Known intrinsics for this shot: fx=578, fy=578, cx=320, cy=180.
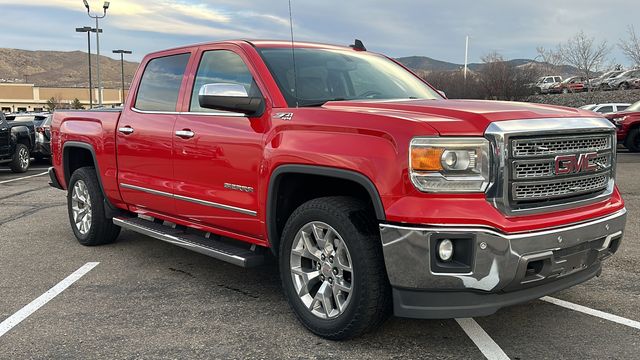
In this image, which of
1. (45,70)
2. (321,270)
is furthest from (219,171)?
(45,70)

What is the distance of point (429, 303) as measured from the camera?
3.14 meters

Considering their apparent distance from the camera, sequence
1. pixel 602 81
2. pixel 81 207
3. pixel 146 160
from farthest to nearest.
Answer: pixel 602 81, pixel 81 207, pixel 146 160

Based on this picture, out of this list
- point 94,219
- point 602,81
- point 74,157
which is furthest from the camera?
point 602,81

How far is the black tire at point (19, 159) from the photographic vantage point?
14.0 m

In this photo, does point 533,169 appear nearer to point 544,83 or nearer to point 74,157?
point 74,157

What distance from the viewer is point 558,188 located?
10.9ft

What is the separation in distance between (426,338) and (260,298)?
4.55ft

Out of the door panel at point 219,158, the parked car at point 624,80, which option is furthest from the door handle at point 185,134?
the parked car at point 624,80

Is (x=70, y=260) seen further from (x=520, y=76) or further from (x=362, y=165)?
(x=520, y=76)

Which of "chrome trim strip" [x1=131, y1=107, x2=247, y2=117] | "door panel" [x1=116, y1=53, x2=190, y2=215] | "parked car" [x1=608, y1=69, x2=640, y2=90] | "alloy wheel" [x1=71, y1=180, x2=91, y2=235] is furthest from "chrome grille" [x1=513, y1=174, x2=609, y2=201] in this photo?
"parked car" [x1=608, y1=69, x2=640, y2=90]

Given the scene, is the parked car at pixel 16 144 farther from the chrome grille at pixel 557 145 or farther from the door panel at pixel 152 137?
the chrome grille at pixel 557 145

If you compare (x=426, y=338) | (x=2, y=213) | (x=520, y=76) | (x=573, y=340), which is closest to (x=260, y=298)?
(x=426, y=338)

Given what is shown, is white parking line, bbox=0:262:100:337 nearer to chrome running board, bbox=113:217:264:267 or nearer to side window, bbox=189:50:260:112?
chrome running board, bbox=113:217:264:267

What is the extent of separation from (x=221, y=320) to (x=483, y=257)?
192cm
